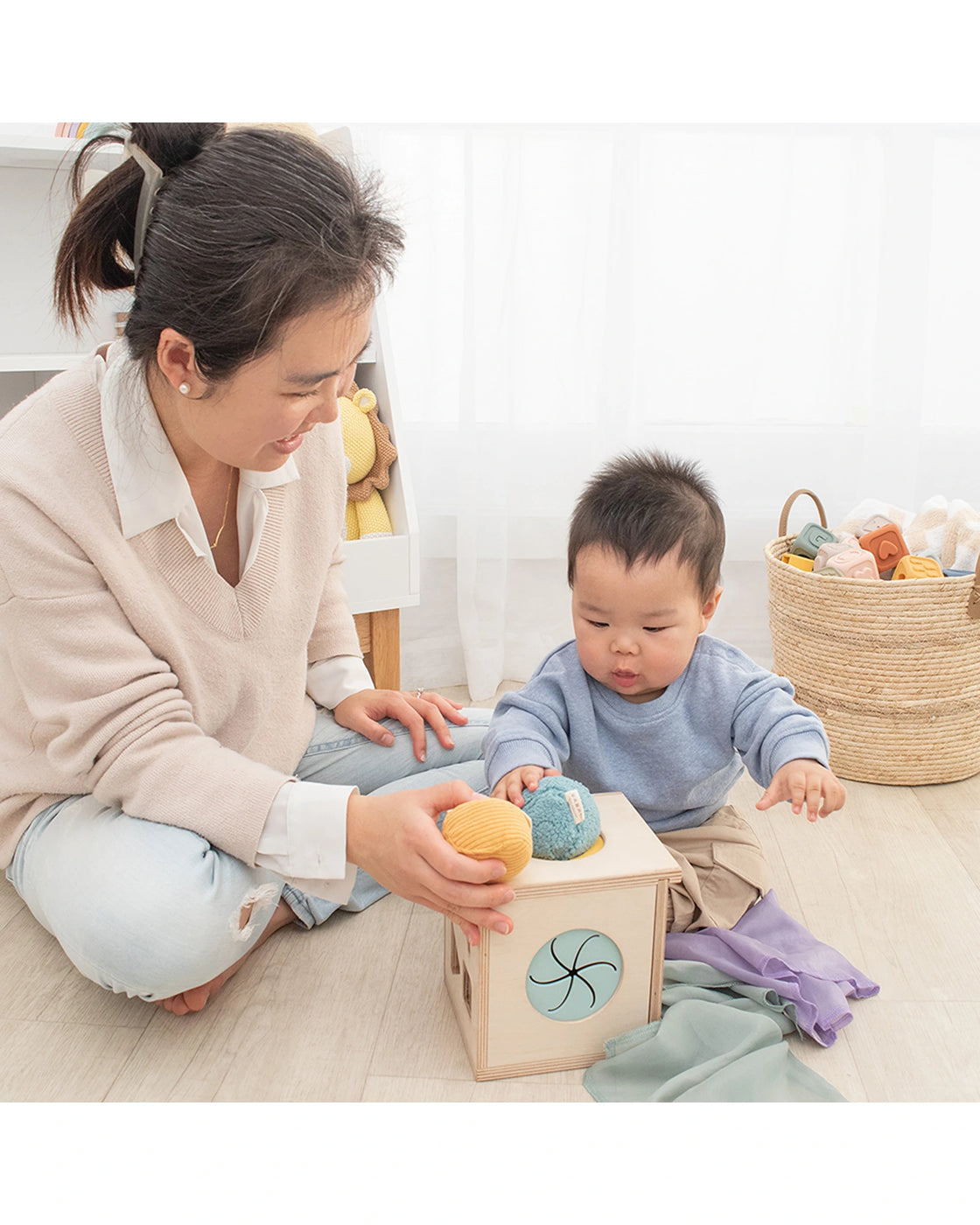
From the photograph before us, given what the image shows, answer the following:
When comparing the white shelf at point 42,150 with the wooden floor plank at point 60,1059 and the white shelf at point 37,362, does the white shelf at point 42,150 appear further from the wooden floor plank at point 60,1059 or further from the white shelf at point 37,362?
the wooden floor plank at point 60,1059

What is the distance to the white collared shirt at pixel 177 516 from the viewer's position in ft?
3.36

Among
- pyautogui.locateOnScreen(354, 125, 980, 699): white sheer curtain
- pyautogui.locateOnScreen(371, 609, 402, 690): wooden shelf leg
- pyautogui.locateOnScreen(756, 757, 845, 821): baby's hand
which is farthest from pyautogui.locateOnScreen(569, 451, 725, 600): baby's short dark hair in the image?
pyautogui.locateOnScreen(354, 125, 980, 699): white sheer curtain

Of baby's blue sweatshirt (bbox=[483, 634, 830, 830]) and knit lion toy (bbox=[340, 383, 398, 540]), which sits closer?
baby's blue sweatshirt (bbox=[483, 634, 830, 830])

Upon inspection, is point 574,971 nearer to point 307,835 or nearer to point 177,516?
point 307,835

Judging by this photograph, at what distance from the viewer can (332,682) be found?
4.58 ft

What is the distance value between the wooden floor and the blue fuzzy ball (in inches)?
8.5

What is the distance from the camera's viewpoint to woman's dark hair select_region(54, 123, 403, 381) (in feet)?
3.03

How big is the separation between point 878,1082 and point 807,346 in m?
1.39

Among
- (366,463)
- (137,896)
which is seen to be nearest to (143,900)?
(137,896)

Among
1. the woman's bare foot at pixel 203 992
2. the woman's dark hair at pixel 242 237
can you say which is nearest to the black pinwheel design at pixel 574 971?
the woman's bare foot at pixel 203 992

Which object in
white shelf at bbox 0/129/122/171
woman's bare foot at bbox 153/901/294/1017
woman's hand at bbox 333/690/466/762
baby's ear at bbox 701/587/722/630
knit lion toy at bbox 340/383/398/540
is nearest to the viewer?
woman's bare foot at bbox 153/901/294/1017

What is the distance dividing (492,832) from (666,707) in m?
0.36

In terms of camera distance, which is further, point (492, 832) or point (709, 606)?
point (709, 606)

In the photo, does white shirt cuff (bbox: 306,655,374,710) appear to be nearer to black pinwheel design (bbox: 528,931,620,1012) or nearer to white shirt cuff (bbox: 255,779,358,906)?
white shirt cuff (bbox: 255,779,358,906)
